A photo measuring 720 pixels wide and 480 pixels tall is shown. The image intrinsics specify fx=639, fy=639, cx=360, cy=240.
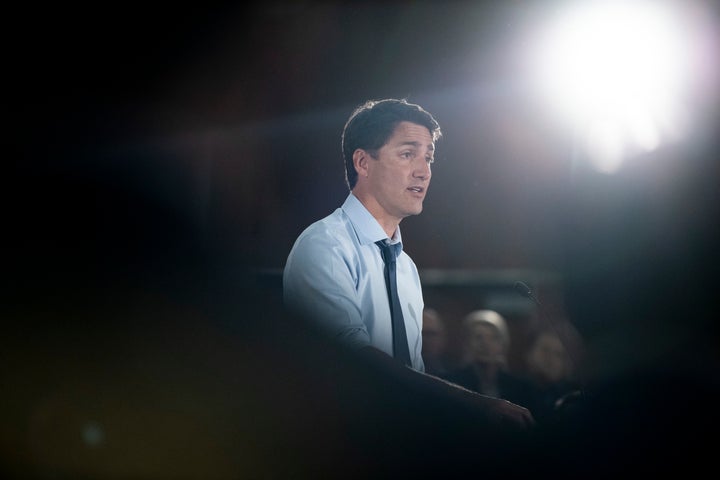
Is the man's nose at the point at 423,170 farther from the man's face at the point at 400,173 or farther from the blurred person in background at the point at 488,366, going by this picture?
the blurred person in background at the point at 488,366

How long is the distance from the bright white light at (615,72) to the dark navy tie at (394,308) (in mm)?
1544

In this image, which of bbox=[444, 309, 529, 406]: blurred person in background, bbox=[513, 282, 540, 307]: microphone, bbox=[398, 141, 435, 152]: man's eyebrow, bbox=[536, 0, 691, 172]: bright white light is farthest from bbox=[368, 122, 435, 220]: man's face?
bbox=[536, 0, 691, 172]: bright white light

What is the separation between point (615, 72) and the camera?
274cm

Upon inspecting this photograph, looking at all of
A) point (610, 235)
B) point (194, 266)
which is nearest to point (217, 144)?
point (194, 266)

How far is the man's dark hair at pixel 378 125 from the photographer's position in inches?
60.5

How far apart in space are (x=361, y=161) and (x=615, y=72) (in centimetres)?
170

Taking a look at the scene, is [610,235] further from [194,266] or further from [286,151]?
[194,266]

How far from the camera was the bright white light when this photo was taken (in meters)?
2.59

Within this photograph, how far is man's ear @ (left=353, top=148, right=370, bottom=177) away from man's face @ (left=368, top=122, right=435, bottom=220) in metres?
0.02

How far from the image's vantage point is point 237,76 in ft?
7.30

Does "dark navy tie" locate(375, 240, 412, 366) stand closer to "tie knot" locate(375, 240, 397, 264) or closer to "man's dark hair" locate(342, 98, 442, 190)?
"tie knot" locate(375, 240, 397, 264)

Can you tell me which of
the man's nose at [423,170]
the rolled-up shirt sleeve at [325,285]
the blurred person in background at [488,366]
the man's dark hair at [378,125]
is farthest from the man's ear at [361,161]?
the blurred person in background at [488,366]

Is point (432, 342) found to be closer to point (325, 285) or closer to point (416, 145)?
point (416, 145)

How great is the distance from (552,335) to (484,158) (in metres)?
1.30
